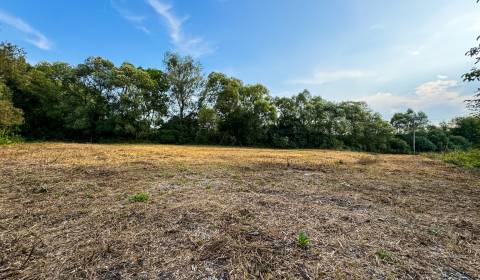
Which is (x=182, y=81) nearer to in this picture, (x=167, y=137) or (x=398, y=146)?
(x=167, y=137)

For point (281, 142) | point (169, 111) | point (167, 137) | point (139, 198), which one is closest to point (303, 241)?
point (139, 198)

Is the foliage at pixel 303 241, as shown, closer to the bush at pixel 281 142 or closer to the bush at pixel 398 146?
the bush at pixel 281 142

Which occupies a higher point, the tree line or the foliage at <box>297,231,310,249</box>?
the tree line

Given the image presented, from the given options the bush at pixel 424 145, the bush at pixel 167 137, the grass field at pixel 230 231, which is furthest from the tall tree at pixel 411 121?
the grass field at pixel 230 231

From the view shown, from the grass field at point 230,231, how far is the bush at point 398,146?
117 feet

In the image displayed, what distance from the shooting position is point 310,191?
5.07 meters

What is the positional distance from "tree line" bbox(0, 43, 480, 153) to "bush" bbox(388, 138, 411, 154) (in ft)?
0.53

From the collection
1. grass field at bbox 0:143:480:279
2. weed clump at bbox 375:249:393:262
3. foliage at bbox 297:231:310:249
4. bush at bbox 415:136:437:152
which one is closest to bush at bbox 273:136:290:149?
grass field at bbox 0:143:480:279

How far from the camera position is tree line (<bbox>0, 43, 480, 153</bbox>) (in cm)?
2289

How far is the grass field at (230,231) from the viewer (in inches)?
84.7

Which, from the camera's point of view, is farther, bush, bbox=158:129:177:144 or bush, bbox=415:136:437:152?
A: bush, bbox=415:136:437:152

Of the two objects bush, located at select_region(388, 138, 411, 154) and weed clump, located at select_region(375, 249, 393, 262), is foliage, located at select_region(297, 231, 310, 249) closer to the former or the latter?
weed clump, located at select_region(375, 249, 393, 262)

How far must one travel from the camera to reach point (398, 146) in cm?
3722

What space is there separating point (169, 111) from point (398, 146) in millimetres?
32827
